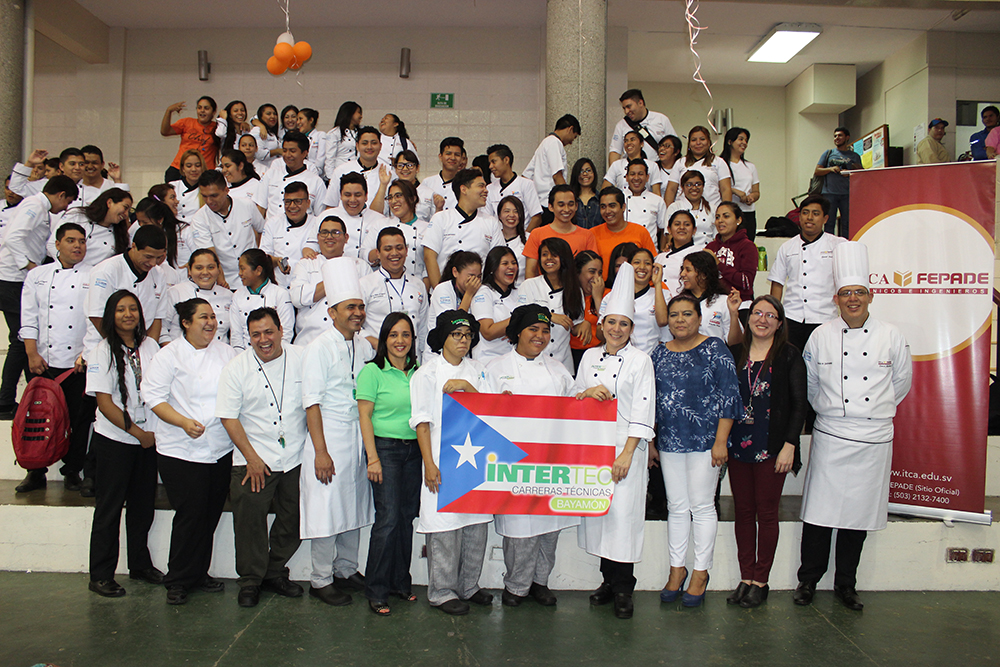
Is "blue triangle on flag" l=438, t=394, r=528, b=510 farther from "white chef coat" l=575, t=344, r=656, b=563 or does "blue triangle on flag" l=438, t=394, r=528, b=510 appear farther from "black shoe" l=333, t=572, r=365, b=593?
"black shoe" l=333, t=572, r=365, b=593

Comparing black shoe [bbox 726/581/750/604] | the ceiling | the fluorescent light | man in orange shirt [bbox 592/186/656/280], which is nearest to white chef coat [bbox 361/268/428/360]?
man in orange shirt [bbox 592/186/656/280]

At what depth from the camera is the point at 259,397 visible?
399 centimetres

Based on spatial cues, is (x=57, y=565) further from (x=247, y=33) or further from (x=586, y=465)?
(x=247, y=33)

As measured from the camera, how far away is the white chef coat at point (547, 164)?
6664mm

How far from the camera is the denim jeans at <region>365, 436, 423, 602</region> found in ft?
13.0

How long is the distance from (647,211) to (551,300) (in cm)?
211

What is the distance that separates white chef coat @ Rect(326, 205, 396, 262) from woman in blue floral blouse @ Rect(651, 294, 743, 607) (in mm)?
2530

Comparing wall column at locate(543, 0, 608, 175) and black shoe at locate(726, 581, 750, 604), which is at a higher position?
wall column at locate(543, 0, 608, 175)

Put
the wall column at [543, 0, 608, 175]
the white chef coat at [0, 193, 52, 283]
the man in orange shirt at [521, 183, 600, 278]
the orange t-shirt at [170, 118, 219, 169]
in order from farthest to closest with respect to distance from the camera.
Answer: the orange t-shirt at [170, 118, 219, 169]
the wall column at [543, 0, 608, 175]
the white chef coat at [0, 193, 52, 283]
the man in orange shirt at [521, 183, 600, 278]

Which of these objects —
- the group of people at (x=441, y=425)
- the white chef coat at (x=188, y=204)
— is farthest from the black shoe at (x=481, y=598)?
the white chef coat at (x=188, y=204)

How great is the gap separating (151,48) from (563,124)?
305 inches

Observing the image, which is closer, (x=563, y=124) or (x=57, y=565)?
(x=57, y=565)

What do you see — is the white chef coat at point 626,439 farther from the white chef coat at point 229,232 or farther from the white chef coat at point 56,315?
the white chef coat at point 56,315

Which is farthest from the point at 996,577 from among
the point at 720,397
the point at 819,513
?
the point at 720,397
